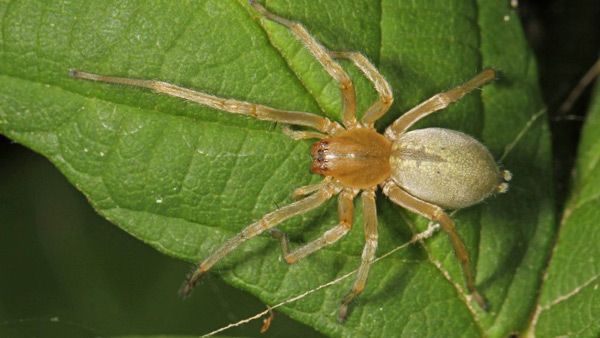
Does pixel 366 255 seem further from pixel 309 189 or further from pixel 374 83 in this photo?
pixel 374 83

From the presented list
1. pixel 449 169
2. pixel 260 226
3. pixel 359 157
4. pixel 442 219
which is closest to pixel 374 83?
pixel 359 157

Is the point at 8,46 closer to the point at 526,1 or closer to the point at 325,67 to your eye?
the point at 325,67

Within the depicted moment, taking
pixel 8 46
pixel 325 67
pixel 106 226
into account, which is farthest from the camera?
pixel 106 226

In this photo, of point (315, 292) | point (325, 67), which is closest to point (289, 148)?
point (325, 67)

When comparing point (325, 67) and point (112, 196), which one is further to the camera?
point (325, 67)

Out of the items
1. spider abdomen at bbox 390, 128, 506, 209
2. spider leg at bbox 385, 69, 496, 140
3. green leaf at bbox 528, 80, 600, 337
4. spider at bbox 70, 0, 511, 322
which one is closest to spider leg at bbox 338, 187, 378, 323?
spider at bbox 70, 0, 511, 322

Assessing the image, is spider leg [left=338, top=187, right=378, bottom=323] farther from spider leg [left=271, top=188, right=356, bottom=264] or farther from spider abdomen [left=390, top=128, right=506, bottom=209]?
spider abdomen [left=390, top=128, right=506, bottom=209]

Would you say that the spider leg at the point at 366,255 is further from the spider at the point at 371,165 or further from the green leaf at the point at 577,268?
the green leaf at the point at 577,268
